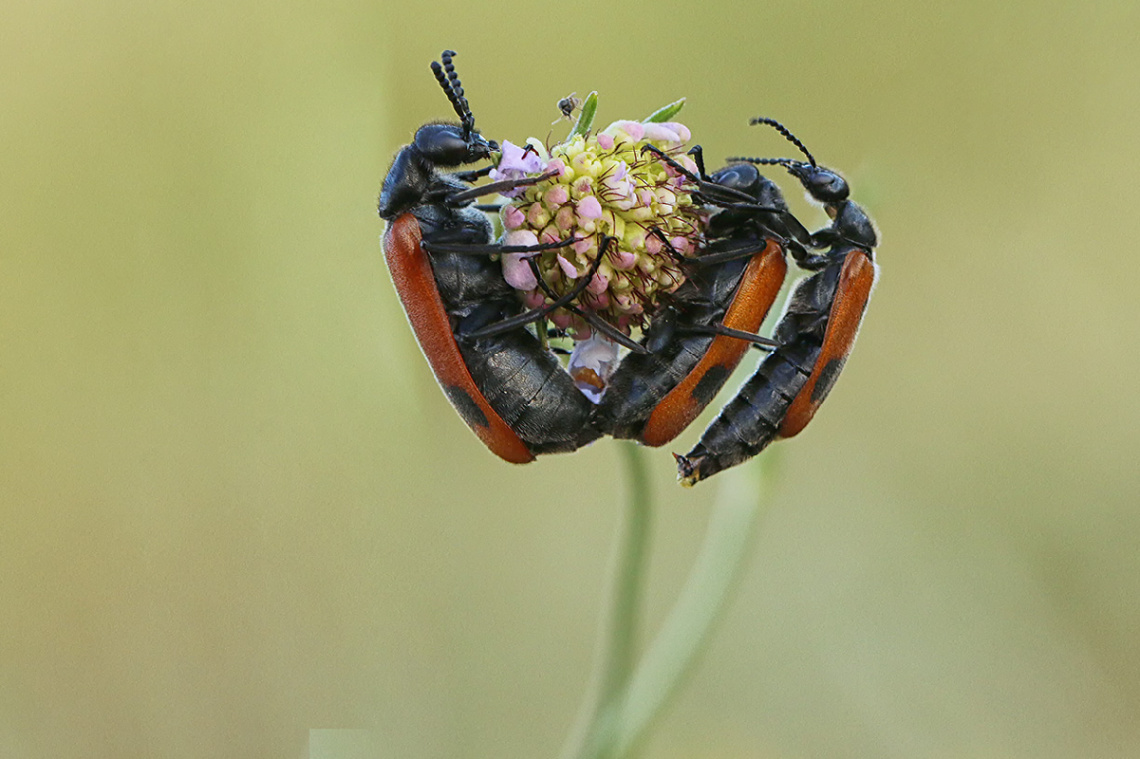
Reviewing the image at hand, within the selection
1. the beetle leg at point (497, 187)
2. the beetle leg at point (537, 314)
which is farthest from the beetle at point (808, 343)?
the beetle leg at point (497, 187)

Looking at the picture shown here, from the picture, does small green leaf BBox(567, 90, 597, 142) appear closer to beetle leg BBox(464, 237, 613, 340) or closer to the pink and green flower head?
the pink and green flower head

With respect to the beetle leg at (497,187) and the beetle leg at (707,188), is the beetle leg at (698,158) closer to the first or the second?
the beetle leg at (707,188)

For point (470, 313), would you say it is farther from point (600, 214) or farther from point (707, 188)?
point (707, 188)

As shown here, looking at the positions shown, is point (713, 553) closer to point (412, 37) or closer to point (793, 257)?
point (793, 257)

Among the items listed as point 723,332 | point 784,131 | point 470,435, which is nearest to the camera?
point 723,332

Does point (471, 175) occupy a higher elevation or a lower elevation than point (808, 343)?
higher

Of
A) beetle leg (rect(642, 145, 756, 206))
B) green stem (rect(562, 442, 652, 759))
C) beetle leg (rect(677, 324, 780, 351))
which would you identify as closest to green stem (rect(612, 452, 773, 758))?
green stem (rect(562, 442, 652, 759))

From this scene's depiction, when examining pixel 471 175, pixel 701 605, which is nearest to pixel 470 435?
pixel 701 605
